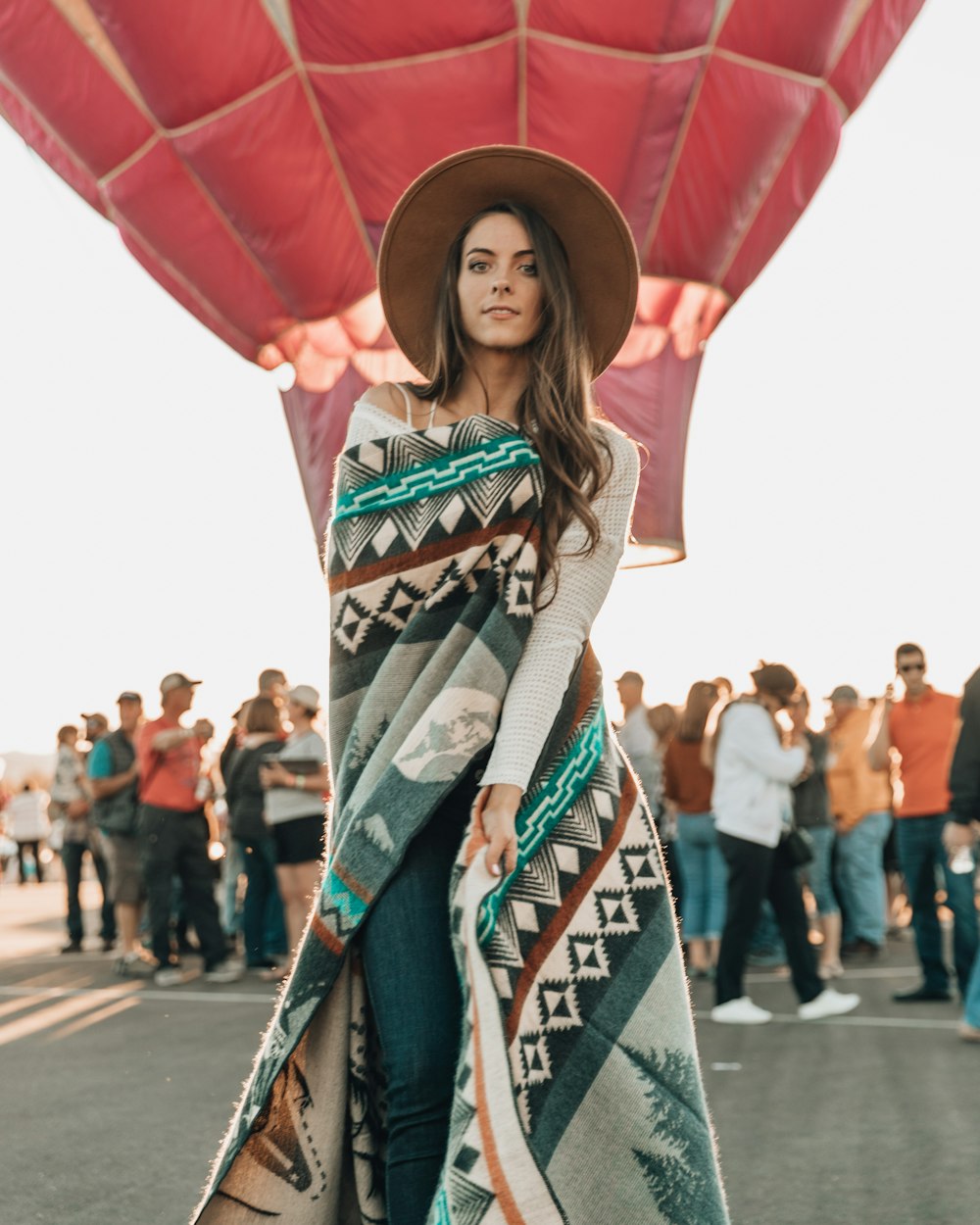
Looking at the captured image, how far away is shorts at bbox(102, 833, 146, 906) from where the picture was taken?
34.6 feet

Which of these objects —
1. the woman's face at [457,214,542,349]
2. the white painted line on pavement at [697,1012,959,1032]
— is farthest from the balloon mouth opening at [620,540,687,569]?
the woman's face at [457,214,542,349]

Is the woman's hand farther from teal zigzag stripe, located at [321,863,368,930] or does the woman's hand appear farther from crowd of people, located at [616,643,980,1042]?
crowd of people, located at [616,643,980,1042]

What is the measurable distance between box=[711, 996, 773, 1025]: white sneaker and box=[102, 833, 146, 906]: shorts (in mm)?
4307

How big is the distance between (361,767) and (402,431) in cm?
52

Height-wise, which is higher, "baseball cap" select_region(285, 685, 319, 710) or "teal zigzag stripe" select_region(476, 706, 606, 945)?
"baseball cap" select_region(285, 685, 319, 710)

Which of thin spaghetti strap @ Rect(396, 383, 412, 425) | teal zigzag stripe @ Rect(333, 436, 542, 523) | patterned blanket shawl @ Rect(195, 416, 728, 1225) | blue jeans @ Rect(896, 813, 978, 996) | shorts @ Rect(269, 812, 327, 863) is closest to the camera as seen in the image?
patterned blanket shawl @ Rect(195, 416, 728, 1225)

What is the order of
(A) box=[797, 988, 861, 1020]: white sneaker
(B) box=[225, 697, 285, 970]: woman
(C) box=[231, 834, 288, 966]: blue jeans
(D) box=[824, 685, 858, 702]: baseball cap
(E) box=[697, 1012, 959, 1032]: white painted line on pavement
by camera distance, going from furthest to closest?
1. (D) box=[824, 685, 858, 702]: baseball cap
2. (C) box=[231, 834, 288, 966]: blue jeans
3. (B) box=[225, 697, 285, 970]: woman
4. (A) box=[797, 988, 861, 1020]: white sneaker
5. (E) box=[697, 1012, 959, 1032]: white painted line on pavement

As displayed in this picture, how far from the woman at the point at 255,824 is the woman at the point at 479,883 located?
7467mm

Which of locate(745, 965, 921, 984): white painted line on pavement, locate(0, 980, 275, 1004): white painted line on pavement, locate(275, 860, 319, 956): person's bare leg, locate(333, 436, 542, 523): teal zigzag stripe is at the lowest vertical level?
locate(745, 965, 921, 984): white painted line on pavement

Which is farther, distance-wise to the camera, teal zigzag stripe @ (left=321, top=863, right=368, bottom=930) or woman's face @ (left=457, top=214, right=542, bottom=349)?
woman's face @ (left=457, top=214, right=542, bottom=349)

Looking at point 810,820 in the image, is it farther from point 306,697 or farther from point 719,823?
point 306,697

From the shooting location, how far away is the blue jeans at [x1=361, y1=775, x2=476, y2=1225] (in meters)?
2.29

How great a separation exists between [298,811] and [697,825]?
90.7 inches

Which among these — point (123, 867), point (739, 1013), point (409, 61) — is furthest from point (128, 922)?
point (409, 61)
